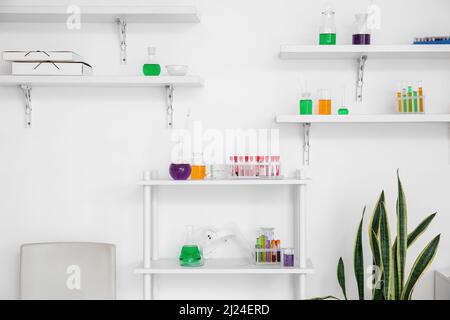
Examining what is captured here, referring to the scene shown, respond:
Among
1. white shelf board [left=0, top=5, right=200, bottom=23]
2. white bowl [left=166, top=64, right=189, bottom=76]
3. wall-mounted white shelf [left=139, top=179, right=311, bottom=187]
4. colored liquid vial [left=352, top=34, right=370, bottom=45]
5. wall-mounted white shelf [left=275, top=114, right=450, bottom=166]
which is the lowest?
wall-mounted white shelf [left=139, top=179, right=311, bottom=187]

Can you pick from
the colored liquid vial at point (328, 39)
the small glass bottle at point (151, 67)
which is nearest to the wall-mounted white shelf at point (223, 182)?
the small glass bottle at point (151, 67)

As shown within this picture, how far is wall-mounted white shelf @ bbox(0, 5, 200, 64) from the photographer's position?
85.3 inches

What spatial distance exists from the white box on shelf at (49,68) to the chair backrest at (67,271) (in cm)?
71

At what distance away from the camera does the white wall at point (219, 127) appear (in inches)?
93.0

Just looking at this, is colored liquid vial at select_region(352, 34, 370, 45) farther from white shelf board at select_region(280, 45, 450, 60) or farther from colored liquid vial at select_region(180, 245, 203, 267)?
colored liquid vial at select_region(180, 245, 203, 267)

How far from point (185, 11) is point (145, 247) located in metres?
0.96

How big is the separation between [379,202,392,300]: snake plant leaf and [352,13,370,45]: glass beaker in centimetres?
66

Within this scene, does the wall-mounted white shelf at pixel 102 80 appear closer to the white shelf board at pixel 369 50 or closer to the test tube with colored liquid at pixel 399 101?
the white shelf board at pixel 369 50

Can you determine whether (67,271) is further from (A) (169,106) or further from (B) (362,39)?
(B) (362,39)

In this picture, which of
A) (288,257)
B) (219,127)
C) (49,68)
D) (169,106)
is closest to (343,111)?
(219,127)

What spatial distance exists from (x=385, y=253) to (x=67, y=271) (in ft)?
4.22

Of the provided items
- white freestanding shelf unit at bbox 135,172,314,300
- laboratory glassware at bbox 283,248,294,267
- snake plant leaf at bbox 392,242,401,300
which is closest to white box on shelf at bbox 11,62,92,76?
white freestanding shelf unit at bbox 135,172,314,300
